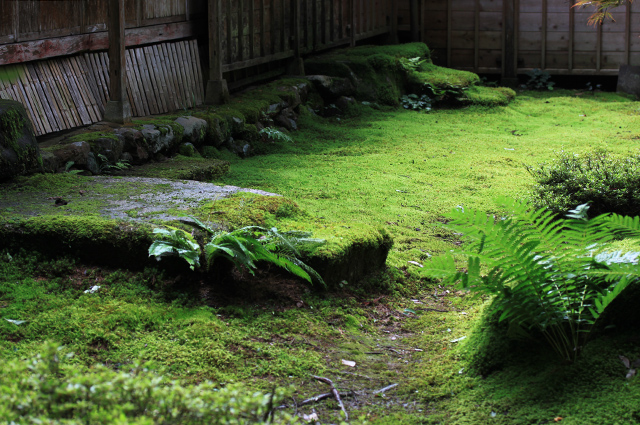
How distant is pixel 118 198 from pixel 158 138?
2252 mm

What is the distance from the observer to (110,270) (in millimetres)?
3822

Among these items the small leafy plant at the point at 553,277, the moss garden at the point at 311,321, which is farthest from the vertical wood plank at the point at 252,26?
the small leafy plant at the point at 553,277

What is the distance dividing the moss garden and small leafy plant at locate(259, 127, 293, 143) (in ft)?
9.17

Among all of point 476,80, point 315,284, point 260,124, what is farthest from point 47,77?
point 476,80

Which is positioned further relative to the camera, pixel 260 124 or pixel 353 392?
pixel 260 124

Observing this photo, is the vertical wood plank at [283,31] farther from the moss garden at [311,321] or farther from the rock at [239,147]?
the moss garden at [311,321]

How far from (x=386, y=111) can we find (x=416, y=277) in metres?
7.07

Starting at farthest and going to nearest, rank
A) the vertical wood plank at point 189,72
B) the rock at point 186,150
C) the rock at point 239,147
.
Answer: the vertical wood plank at point 189,72, the rock at point 239,147, the rock at point 186,150

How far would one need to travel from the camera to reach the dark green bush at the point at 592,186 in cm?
530

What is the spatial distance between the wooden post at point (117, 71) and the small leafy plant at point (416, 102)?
6.13 meters

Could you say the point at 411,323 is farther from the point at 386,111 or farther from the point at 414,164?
the point at 386,111

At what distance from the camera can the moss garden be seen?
2.11 meters

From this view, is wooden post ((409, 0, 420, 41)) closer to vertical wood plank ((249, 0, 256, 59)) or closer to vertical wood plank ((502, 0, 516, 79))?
vertical wood plank ((502, 0, 516, 79))

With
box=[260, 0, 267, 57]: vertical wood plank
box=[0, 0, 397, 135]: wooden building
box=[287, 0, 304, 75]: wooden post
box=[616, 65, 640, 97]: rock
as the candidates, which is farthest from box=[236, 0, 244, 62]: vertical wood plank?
box=[616, 65, 640, 97]: rock
